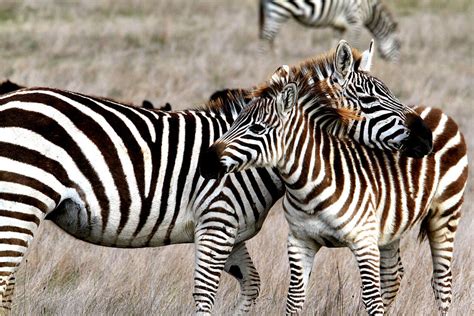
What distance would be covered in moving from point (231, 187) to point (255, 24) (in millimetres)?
16183

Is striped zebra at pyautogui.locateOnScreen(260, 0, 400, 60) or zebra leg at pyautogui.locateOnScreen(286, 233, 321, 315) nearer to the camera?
zebra leg at pyautogui.locateOnScreen(286, 233, 321, 315)

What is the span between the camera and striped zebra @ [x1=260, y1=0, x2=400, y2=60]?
66.6 feet

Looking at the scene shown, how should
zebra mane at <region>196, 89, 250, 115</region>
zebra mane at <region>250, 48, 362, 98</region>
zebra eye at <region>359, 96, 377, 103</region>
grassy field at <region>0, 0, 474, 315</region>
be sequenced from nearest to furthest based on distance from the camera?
zebra mane at <region>250, 48, 362, 98</region> → zebra eye at <region>359, 96, 377, 103</region> → zebra mane at <region>196, 89, 250, 115</region> → grassy field at <region>0, 0, 474, 315</region>

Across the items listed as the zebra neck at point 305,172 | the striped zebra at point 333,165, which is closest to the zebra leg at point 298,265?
the striped zebra at point 333,165

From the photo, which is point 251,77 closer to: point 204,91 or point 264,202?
point 204,91

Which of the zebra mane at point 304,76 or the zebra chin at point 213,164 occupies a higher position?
the zebra mane at point 304,76

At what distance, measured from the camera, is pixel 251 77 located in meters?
17.4

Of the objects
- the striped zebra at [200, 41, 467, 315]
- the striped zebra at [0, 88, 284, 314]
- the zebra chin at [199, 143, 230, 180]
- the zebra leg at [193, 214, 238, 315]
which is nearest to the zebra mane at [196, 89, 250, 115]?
the striped zebra at [0, 88, 284, 314]

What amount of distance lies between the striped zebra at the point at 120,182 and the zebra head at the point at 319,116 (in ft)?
1.95

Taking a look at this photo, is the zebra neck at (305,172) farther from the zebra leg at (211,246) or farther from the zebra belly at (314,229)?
the zebra leg at (211,246)

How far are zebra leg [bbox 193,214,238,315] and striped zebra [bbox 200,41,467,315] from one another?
0.44 metres

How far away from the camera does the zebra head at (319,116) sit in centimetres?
586

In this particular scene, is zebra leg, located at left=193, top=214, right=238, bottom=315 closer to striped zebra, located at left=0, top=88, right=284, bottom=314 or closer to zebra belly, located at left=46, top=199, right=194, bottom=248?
striped zebra, located at left=0, top=88, right=284, bottom=314

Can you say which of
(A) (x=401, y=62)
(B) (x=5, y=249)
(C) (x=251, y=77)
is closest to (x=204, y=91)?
(C) (x=251, y=77)
